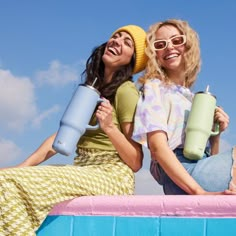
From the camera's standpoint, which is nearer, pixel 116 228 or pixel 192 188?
pixel 116 228

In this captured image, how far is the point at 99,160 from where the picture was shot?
229 centimetres

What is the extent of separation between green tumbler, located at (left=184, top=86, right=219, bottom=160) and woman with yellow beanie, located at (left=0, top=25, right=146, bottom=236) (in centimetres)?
25

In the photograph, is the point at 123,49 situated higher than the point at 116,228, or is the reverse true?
the point at 123,49

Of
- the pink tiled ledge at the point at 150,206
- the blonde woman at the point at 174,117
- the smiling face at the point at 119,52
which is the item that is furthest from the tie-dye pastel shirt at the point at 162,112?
the pink tiled ledge at the point at 150,206

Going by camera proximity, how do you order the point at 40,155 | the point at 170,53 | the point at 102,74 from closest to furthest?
1. the point at 170,53
2. the point at 102,74
3. the point at 40,155

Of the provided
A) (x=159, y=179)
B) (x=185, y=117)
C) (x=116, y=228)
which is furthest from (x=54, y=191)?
(x=185, y=117)

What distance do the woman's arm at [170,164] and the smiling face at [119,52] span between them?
1.53 ft

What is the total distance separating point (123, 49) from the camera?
2.47 metres

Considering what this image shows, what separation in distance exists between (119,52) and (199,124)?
23.0 inches

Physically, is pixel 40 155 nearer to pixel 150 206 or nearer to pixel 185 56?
pixel 185 56

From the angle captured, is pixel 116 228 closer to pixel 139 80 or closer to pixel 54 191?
pixel 54 191

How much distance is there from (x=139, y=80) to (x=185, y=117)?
30cm

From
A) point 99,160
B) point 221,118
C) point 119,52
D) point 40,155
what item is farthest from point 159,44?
point 40,155

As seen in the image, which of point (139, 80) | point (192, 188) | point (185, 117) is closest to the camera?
point (192, 188)
